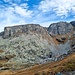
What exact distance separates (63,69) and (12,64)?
97813mm

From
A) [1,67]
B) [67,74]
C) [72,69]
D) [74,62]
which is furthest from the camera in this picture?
[1,67]

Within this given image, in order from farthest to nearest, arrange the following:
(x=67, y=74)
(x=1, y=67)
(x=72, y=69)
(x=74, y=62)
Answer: (x=1, y=67)
(x=74, y=62)
(x=72, y=69)
(x=67, y=74)

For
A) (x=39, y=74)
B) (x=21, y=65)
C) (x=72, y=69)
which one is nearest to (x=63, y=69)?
(x=72, y=69)

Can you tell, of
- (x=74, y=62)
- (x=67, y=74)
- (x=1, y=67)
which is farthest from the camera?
(x=1, y=67)

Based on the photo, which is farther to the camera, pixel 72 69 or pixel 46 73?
pixel 46 73

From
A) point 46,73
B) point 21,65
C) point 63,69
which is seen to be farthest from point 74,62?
point 21,65

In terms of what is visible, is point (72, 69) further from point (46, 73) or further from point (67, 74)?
point (46, 73)

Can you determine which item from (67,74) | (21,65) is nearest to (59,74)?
(67,74)

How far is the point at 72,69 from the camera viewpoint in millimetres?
96062

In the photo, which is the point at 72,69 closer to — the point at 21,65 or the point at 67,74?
the point at 67,74

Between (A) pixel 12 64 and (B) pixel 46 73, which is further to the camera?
(A) pixel 12 64

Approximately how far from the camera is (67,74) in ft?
295

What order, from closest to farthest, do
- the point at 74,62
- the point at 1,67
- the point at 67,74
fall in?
the point at 67,74 < the point at 74,62 < the point at 1,67

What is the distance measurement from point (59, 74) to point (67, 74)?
3.85 metres
